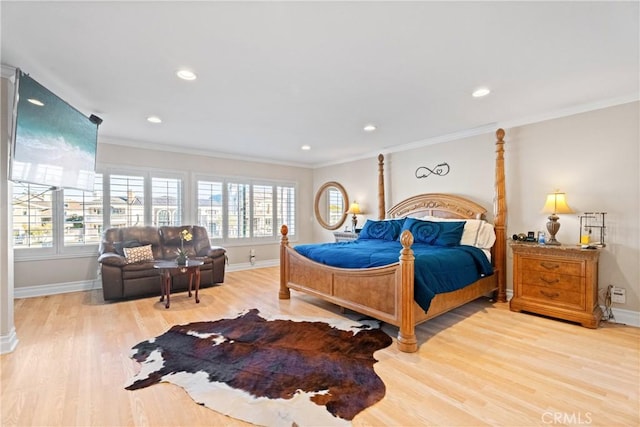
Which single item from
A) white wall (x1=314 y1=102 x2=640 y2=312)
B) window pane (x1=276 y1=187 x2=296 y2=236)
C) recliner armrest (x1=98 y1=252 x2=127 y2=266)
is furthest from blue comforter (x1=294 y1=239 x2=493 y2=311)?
window pane (x1=276 y1=187 x2=296 y2=236)

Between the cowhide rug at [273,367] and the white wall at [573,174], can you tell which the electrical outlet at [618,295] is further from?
the cowhide rug at [273,367]

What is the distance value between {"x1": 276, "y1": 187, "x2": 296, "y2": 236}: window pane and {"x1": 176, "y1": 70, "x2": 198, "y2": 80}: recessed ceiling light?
163 inches

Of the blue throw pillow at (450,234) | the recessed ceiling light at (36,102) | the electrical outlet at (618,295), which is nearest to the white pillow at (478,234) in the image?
the blue throw pillow at (450,234)

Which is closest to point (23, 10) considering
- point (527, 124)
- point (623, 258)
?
point (527, 124)

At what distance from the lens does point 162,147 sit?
521 centimetres

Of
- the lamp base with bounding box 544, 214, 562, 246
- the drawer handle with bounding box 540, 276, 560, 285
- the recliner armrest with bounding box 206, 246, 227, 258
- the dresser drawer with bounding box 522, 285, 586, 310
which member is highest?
the lamp base with bounding box 544, 214, 562, 246

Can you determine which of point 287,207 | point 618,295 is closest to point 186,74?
point 287,207

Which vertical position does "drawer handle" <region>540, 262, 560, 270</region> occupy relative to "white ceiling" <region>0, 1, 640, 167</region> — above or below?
below

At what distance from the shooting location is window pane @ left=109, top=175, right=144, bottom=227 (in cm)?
482

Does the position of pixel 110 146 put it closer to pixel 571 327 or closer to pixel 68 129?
pixel 68 129

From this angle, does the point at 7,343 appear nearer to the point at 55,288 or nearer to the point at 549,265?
the point at 55,288

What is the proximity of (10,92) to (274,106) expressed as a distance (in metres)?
2.32

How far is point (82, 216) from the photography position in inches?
179

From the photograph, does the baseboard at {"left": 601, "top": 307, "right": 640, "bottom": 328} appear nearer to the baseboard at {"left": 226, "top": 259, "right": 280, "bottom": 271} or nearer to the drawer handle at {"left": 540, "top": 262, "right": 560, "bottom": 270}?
the drawer handle at {"left": 540, "top": 262, "right": 560, "bottom": 270}
